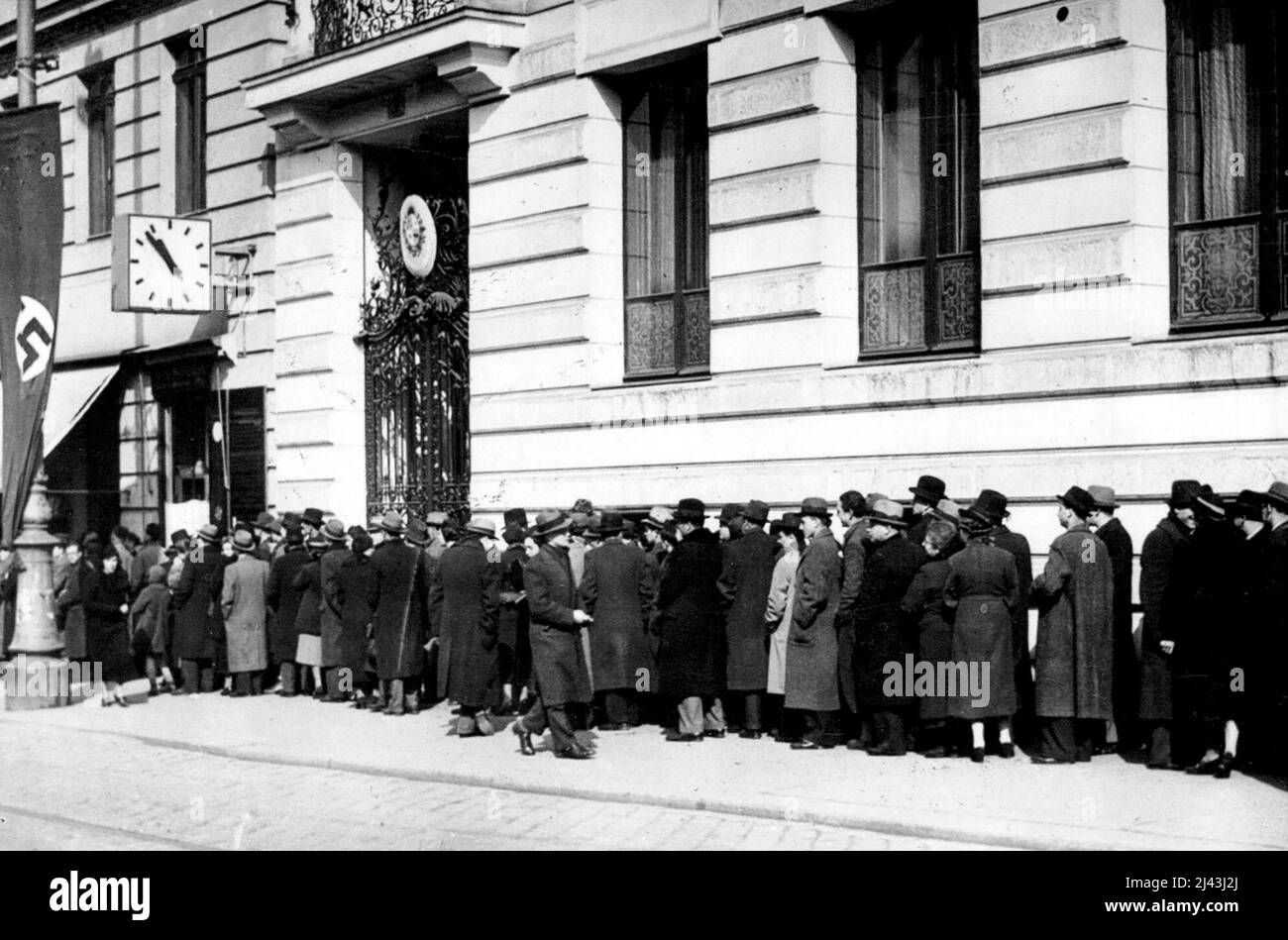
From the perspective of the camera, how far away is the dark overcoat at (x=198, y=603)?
763 inches

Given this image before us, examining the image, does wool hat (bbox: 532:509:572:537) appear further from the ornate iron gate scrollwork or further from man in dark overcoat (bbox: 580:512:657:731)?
the ornate iron gate scrollwork

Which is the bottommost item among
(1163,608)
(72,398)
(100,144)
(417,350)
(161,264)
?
(1163,608)

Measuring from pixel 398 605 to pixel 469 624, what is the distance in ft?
5.20

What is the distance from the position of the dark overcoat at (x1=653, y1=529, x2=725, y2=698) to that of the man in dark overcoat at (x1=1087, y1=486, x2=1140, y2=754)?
327cm

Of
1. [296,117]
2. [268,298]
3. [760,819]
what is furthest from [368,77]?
[760,819]

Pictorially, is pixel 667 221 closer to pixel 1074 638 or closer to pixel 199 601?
pixel 199 601

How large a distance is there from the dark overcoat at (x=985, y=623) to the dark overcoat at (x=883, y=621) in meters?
0.44

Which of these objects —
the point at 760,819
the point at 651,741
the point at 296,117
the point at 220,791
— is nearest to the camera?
the point at 760,819

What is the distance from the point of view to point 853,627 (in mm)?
13555

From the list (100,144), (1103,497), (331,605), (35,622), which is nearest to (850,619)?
(1103,497)

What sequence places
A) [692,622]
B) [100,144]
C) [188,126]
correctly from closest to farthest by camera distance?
[692,622]
[188,126]
[100,144]

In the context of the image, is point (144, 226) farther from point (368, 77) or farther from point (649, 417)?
point (649, 417)

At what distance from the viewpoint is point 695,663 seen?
47.4 feet

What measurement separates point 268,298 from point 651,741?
Answer: 11.3m
